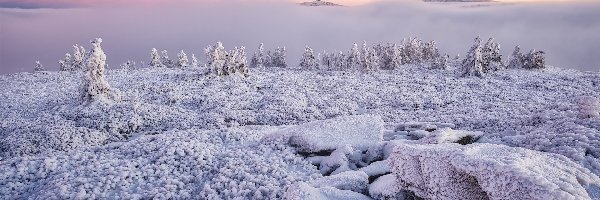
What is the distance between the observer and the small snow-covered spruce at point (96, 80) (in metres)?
31.7

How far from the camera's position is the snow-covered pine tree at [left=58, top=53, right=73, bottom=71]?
232ft

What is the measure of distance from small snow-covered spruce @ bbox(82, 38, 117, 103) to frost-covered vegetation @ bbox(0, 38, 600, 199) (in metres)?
0.10

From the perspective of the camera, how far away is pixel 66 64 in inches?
2817

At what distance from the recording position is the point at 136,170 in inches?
452

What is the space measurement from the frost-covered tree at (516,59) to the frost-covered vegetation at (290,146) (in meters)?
34.0

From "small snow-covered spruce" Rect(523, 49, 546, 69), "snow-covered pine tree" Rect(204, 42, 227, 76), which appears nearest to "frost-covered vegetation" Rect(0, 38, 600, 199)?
"snow-covered pine tree" Rect(204, 42, 227, 76)

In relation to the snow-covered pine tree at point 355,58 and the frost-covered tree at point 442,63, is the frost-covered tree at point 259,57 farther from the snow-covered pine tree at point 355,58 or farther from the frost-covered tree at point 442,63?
the frost-covered tree at point 442,63

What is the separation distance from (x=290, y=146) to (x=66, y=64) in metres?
72.8

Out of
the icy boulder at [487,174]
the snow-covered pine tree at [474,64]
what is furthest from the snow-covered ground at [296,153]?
the snow-covered pine tree at [474,64]

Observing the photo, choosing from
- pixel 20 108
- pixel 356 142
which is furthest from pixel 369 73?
pixel 356 142

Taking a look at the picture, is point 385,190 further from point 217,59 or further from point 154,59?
point 154,59

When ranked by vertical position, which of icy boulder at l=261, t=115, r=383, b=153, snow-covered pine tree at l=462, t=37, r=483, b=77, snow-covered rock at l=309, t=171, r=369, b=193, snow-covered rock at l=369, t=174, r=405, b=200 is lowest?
snow-covered pine tree at l=462, t=37, r=483, b=77

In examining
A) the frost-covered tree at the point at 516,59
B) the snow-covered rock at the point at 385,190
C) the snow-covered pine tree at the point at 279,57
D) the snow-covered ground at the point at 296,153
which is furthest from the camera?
the snow-covered pine tree at the point at 279,57

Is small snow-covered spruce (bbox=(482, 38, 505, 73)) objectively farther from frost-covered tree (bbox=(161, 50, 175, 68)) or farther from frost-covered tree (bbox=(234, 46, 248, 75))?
frost-covered tree (bbox=(161, 50, 175, 68))
